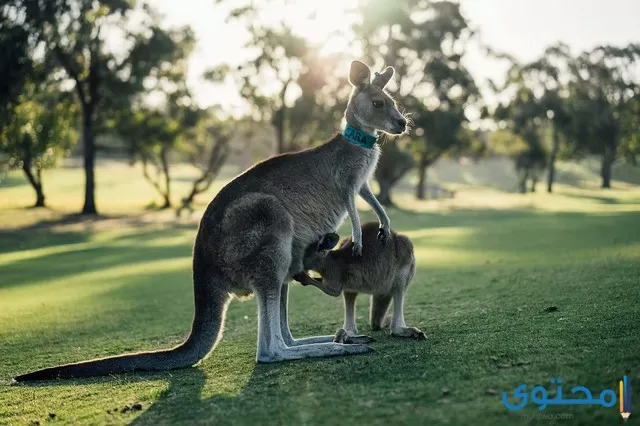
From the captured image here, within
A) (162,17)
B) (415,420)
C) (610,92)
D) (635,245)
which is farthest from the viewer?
(610,92)

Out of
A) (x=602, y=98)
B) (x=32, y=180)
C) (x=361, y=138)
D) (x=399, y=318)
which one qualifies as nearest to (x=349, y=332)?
(x=399, y=318)

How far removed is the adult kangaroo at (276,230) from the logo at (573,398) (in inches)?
75.1

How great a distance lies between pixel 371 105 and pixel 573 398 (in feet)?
11.1

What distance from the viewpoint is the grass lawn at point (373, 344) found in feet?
13.5

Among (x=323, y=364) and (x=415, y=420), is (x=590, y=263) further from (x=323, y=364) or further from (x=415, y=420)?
(x=415, y=420)

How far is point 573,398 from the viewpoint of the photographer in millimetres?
3762

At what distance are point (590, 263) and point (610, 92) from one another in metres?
66.5

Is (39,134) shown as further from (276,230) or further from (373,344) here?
(373,344)

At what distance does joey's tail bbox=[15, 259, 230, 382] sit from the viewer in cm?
584

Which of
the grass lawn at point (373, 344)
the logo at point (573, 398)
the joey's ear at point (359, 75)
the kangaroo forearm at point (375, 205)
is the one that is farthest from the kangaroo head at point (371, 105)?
the logo at point (573, 398)

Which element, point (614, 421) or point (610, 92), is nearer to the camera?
point (614, 421)

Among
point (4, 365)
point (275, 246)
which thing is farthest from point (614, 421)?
point (4, 365)

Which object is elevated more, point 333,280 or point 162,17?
point 162,17

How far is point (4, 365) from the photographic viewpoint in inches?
277
